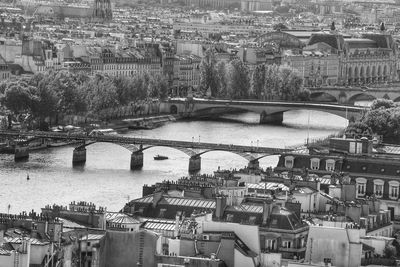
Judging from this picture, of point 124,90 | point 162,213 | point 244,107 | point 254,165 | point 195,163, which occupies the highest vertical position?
point 162,213

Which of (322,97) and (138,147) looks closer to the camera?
(138,147)

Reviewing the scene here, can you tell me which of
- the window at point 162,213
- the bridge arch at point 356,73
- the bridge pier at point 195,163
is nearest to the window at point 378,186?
the window at point 162,213

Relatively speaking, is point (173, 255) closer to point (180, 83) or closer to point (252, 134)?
point (252, 134)

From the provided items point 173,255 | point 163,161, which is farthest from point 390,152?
point 173,255

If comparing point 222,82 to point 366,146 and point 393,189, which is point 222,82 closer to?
point 366,146

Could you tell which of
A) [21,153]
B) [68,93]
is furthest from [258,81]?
[21,153]

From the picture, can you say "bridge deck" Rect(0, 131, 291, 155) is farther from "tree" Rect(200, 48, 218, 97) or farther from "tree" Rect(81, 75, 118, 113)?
"tree" Rect(200, 48, 218, 97)
